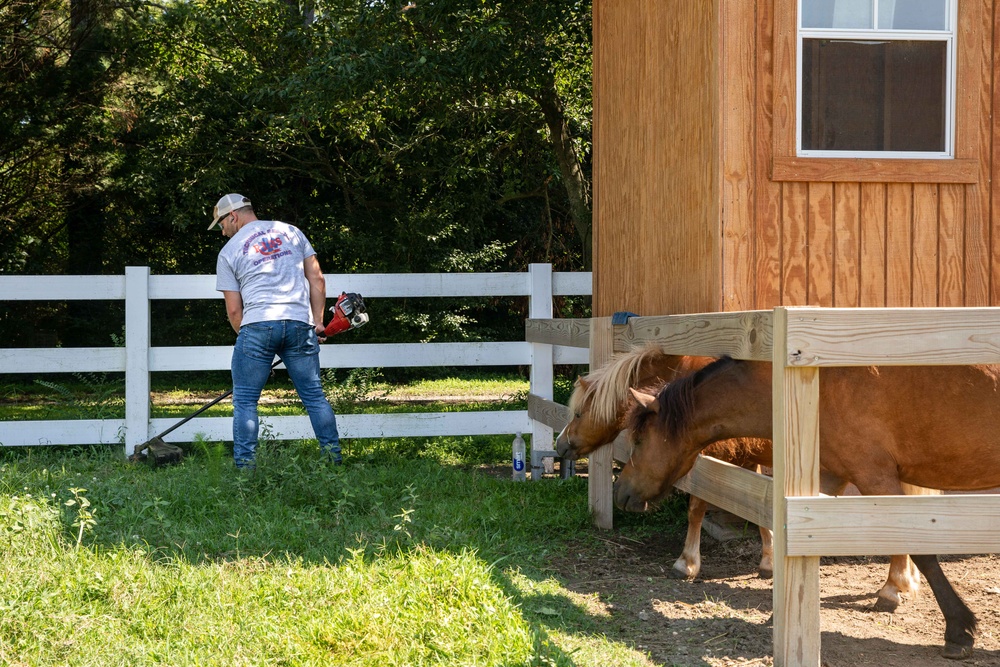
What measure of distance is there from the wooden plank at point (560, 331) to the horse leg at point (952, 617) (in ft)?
8.74

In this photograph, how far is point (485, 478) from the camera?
679 cm

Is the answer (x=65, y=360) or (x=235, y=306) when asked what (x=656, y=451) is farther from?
(x=65, y=360)

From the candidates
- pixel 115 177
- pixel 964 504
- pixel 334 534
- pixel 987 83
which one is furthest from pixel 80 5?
pixel 964 504

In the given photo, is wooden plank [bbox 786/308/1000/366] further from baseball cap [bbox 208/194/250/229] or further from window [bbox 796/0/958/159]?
baseball cap [bbox 208/194/250/229]

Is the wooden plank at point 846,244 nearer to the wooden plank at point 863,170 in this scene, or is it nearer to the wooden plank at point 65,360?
the wooden plank at point 863,170

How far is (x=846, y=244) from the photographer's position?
4500 mm

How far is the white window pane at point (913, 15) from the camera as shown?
176 inches

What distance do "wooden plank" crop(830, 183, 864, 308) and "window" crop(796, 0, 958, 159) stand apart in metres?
0.20

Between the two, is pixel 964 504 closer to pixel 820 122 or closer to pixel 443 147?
pixel 820 122

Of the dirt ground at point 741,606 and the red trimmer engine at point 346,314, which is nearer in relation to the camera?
the dirt ground at point 741,606

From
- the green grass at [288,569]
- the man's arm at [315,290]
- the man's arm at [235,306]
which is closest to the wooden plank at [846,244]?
the green grass at [288,569]

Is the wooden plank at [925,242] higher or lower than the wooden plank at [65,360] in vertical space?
higher

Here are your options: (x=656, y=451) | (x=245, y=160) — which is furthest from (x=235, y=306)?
(x=245, y=160)

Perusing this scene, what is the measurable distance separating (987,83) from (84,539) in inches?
199
